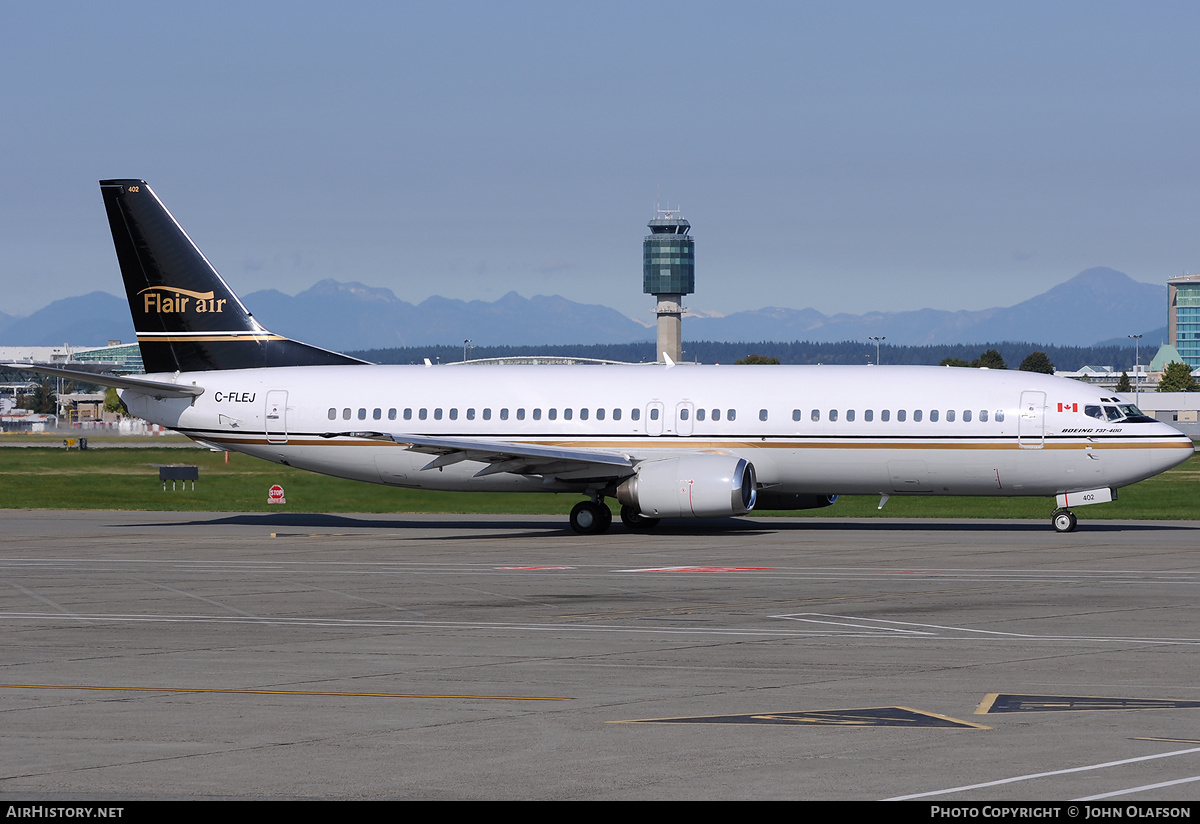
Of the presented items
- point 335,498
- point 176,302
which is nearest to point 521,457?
point 176,302

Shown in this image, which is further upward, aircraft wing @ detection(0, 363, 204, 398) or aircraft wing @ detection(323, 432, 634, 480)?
aircraft wing @ detection(0, 363, 204, 398)

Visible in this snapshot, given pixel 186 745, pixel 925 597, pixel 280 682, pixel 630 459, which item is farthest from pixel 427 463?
pixel 186 745

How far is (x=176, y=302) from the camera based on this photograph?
4303cm

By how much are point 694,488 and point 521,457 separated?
4562 mm

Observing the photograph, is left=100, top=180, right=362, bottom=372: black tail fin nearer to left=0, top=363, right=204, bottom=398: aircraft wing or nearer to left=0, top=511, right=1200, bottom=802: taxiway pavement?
left=0, top=363, right=204, bottom=398: aircraft wing

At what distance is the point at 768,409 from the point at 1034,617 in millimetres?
17471

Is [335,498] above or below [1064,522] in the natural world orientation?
below

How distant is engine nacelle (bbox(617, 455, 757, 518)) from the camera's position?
36.2 meters

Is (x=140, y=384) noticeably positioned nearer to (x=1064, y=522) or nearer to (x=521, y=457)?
(x=521, y=457)

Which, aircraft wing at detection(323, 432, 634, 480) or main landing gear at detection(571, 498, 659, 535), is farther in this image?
main landing gear at detection(571, 498, 659, 535)

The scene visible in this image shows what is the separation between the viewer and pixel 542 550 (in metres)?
33.8

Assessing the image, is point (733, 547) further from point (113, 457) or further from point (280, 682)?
point (113, 457)

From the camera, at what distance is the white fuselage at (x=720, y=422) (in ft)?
123

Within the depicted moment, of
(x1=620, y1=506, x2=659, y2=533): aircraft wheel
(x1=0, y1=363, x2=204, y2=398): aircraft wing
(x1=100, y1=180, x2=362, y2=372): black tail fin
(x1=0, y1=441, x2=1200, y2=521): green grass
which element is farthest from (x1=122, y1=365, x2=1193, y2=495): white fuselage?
(x1=0, y1=441, x2=1200, y2=521): green grass
